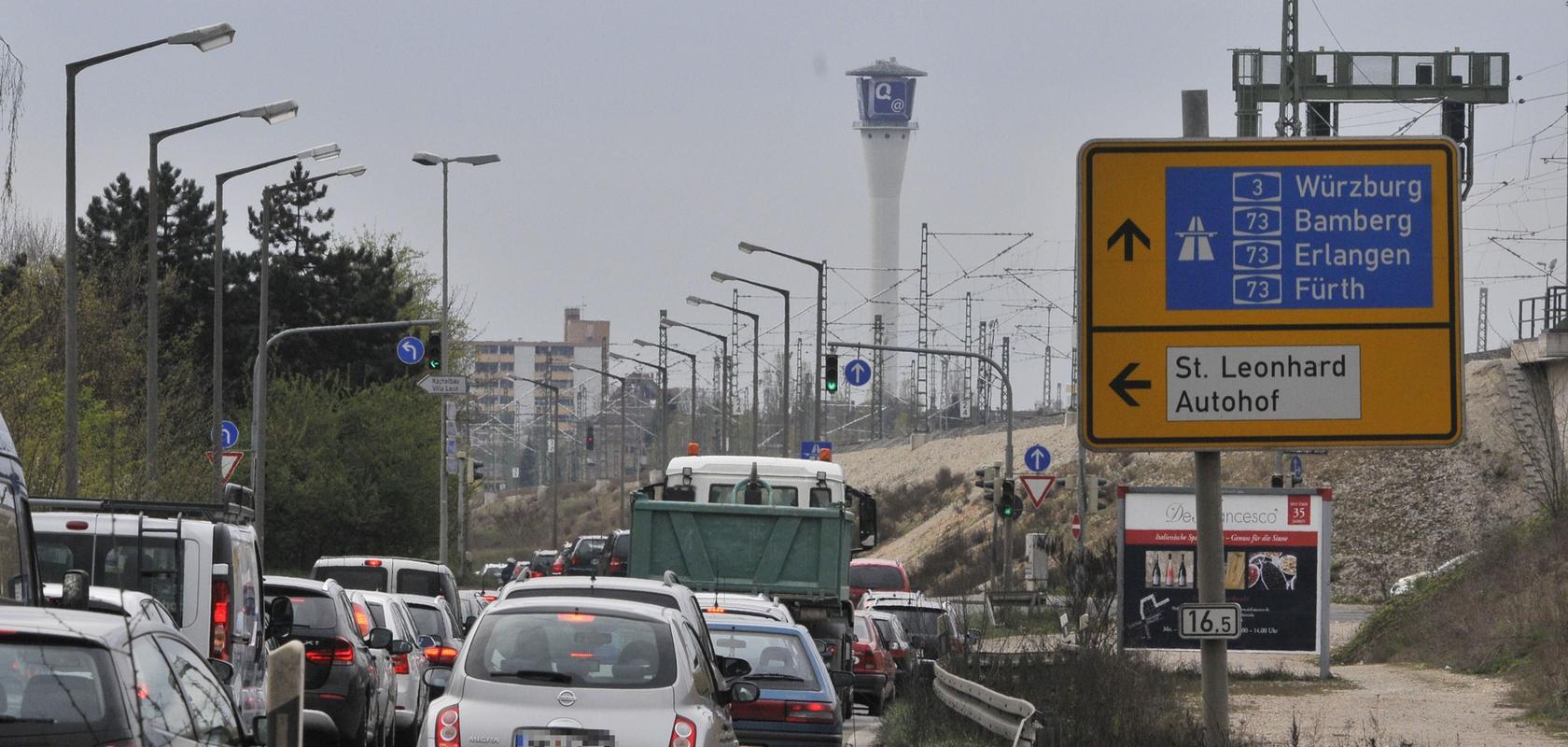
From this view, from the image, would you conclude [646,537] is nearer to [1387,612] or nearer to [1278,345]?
[1278,345]

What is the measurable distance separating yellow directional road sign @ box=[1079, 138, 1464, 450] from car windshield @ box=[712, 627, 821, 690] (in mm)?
5416

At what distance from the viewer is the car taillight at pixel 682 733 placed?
37.7ft

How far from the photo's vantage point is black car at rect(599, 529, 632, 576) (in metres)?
33.1

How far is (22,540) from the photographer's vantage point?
1235cm

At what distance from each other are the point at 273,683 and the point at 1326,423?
254 inches

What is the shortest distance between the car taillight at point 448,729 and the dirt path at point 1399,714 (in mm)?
7455

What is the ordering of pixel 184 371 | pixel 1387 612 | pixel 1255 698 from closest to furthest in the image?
1. pixel 1255 698
2. pixel 1387 612
3. pixel 184 371

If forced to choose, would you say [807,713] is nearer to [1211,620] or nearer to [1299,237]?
[1211,620]

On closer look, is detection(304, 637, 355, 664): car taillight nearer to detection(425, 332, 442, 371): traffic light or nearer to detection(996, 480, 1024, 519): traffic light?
detection(996, 480, 1024, 519): traffic light

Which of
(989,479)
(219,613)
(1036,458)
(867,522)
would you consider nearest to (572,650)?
(219,613)

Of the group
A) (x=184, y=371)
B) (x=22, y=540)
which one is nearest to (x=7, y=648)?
(x=22, y=540)

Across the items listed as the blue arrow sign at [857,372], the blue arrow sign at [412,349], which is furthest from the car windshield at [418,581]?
the blue arrow sign at [857,372]

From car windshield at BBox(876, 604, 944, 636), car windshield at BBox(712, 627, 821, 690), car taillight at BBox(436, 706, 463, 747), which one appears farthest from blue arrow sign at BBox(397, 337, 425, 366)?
car taillight at BBox(436, 706, 463, 747)

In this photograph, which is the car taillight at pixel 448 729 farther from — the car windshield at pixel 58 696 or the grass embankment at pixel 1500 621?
the grass embankment at pixel 1500 621
